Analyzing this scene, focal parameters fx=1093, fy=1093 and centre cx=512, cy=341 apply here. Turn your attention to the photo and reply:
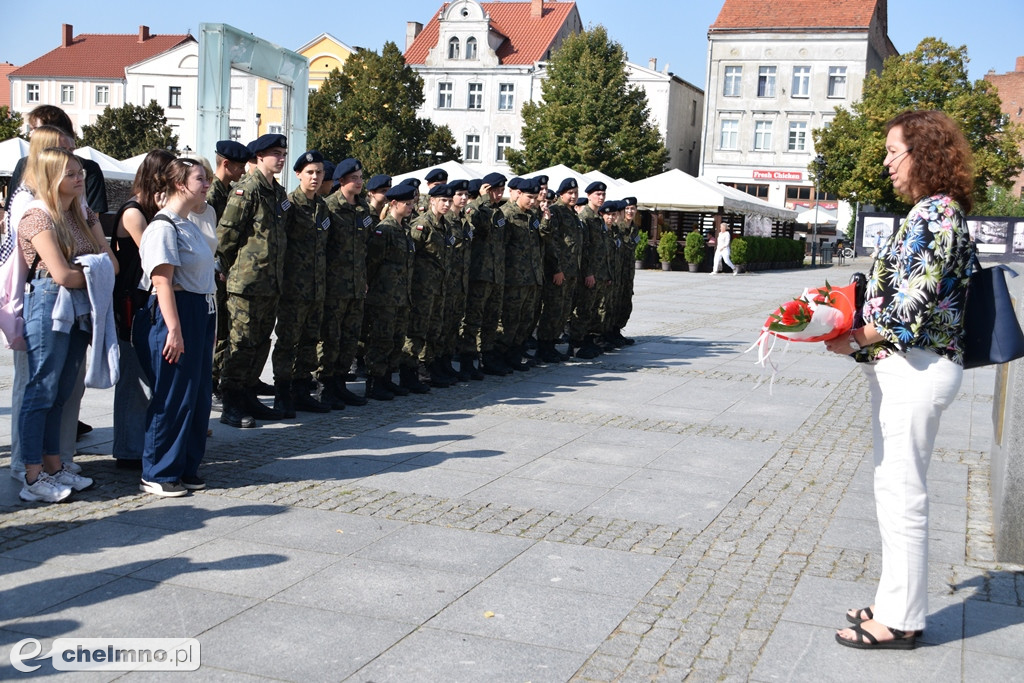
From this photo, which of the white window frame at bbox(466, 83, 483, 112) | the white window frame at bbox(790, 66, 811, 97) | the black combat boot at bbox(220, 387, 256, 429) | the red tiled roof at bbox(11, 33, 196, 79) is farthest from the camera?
the red tiled roof at bbox(11, 33, 196, 79)

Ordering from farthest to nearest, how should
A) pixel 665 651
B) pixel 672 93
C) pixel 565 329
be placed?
1. pixel 672 93
2. pixel 565 329
3. pixel 665 651

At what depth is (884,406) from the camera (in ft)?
13.8

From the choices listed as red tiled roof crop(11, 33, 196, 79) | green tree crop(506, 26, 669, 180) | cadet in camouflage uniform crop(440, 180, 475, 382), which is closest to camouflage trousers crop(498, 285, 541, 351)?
cadet in camouflage uniform crop(440, 180, 475, 382)

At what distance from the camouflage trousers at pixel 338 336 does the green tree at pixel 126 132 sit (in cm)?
4940

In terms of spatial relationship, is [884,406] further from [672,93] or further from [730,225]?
[672,93]

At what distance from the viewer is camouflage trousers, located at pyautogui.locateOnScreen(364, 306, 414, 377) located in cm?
956

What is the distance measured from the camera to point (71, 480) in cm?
602

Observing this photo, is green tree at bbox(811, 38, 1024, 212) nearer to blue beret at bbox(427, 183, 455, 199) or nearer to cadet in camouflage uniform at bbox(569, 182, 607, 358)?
cadet in camouflage uniform at bbox(569, 182, 607, 358)

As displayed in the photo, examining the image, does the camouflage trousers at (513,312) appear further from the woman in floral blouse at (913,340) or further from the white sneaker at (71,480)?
the woman in floral blouse at (913,340)

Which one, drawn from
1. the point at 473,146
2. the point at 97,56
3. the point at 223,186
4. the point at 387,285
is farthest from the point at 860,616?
the point at 97,56

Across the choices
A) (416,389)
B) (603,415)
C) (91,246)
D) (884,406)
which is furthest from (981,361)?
(416,389)

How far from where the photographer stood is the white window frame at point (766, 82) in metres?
64.2

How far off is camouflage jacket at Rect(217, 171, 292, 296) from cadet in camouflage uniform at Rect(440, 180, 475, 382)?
101 inches

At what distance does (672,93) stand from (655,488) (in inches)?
2469
